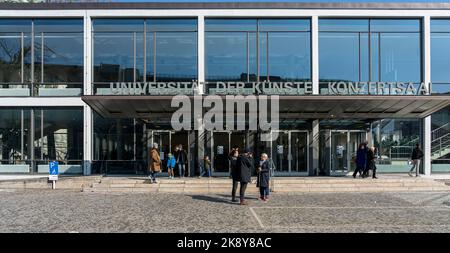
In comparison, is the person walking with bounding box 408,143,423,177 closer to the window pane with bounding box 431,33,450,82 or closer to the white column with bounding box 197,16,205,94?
the window pane with bounding box 431,33,450,82

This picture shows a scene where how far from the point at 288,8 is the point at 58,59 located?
11588mm

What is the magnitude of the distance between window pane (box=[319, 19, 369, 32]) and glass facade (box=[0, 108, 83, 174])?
1278 cm

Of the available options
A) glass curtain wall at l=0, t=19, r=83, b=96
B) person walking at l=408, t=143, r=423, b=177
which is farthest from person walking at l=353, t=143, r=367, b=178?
glass curtain wall at l=0, t=19, r=83, b=96

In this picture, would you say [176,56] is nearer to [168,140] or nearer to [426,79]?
[168,140]

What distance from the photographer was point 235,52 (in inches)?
958

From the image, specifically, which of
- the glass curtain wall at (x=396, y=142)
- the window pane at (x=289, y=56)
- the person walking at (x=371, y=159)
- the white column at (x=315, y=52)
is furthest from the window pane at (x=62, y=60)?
the glass curtain wall at (x=396, y=142)

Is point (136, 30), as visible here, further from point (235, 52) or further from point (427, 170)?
point (427, 170)

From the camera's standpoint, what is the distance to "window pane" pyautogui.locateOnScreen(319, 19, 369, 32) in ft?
80.6

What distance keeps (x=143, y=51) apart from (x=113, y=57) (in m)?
1.53

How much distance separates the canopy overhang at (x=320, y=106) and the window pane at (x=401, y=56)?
2.43m

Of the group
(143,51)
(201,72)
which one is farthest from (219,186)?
(143,51)
